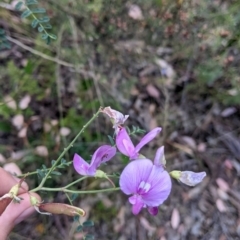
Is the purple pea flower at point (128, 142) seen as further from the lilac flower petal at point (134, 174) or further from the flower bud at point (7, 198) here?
the flower bud at point (7, 198)

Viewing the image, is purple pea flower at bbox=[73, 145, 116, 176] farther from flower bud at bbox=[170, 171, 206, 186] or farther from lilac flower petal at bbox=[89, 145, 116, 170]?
flower bud at bbox=[170, 171, 206, 186]

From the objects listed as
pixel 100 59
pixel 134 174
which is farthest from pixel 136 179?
pixel 100 59

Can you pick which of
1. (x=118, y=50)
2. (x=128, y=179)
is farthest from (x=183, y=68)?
(x=128, y=179)

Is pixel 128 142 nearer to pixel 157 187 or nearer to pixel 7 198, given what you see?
pixel 157 187

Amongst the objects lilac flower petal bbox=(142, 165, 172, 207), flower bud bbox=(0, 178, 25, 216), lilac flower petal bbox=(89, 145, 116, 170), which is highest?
flower bud bbox=(0, 178, 25, 216)

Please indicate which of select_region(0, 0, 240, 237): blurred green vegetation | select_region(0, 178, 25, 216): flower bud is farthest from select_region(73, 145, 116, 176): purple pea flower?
select_region(0, 0, 240, 237): blurred green vegetation

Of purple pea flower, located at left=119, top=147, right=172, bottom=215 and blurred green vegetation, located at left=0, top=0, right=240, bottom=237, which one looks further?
blurred green vegetation, located at left=0, top=0, right=240, bottom=237

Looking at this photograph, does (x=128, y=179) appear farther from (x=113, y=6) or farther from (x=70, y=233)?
(x=113, y=6)
